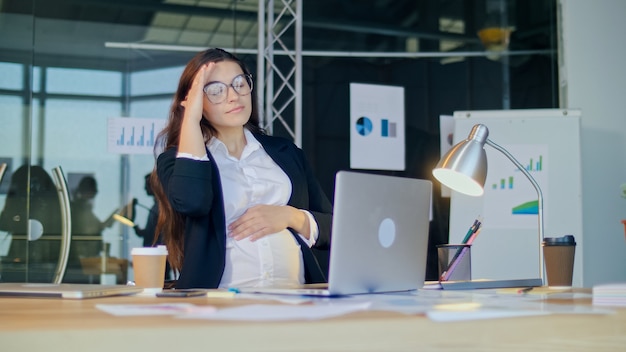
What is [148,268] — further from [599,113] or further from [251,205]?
[599,113]

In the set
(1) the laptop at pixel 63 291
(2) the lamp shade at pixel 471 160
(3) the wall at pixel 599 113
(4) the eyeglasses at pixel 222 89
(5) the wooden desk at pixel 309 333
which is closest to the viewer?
(5) the wooden desk at pixel 309 333

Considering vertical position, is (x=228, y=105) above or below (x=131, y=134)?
below

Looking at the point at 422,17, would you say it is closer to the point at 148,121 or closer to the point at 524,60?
the point at 524,60

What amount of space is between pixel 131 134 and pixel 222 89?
128 inches

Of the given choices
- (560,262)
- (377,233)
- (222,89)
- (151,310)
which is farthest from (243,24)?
(151,310)

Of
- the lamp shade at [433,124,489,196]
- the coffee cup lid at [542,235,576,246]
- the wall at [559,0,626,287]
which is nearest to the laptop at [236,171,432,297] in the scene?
the lamp shade at [433,124,489,196]

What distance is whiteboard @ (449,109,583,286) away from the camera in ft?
16.3

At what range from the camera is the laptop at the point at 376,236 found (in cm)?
141

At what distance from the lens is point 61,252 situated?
5.25m

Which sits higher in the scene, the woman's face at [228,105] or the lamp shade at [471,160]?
the woman's face at [228,105]

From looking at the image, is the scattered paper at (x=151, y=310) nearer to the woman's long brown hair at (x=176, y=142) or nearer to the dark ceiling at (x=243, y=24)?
the woman's long brown hair at (x=176, y=142)

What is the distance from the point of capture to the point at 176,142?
2.53m

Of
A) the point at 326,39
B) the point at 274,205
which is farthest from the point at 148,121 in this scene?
the point at 274,205

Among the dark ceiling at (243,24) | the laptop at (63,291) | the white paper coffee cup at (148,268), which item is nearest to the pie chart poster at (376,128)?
the dark ceiling at (243,24)
